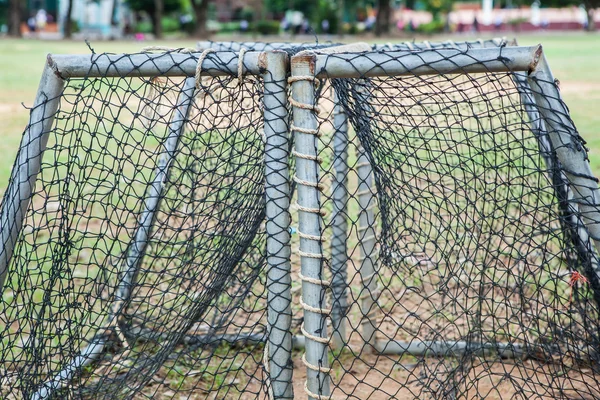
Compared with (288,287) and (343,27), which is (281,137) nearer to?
(288,287)

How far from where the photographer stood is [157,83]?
2783mm

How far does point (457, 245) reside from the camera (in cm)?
340

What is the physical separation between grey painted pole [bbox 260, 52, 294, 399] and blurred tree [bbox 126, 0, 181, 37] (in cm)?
4190

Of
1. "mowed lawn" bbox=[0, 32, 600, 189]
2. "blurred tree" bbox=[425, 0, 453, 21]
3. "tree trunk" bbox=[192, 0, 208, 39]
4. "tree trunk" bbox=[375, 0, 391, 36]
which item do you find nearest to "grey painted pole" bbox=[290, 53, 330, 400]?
"mowed lawn" bbox=[0, 32, 600, 189]

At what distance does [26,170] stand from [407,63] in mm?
1417

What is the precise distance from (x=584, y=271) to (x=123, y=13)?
5522cm

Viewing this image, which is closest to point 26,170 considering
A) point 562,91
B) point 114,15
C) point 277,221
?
point 277,221

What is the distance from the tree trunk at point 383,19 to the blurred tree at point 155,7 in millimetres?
12501

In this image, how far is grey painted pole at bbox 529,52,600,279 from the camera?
2.40m

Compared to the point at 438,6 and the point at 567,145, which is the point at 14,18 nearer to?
the point at 438,6

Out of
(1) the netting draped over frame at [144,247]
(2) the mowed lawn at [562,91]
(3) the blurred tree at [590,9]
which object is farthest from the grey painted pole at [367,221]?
(3) the blurred tree at [590,9]

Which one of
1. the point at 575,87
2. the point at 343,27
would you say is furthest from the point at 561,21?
the point at 575,87

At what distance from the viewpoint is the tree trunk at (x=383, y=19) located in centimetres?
4310

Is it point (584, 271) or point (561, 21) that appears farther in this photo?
point (561, 21)
